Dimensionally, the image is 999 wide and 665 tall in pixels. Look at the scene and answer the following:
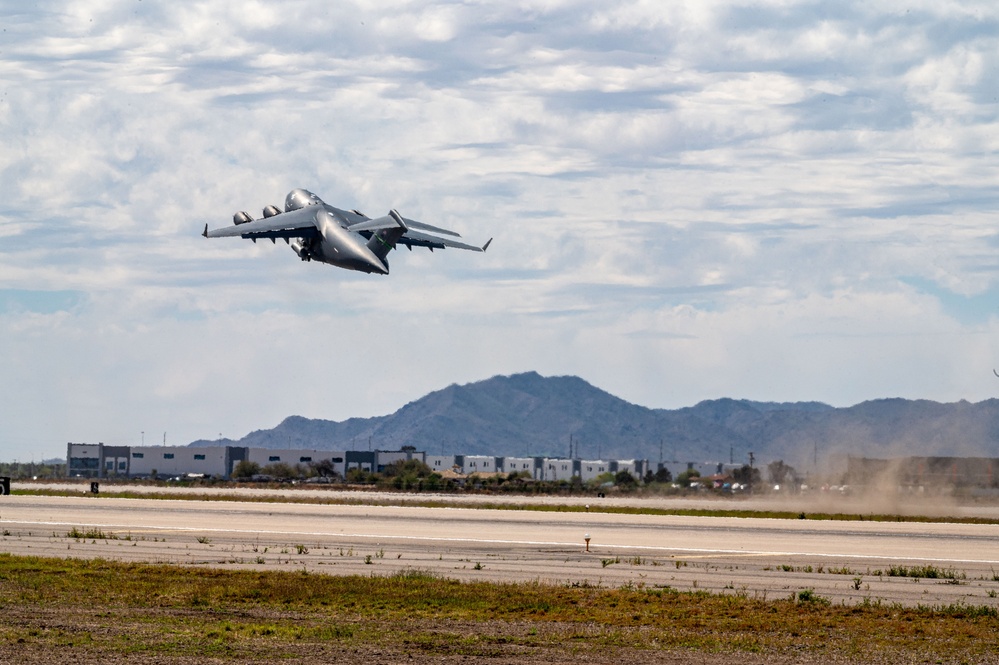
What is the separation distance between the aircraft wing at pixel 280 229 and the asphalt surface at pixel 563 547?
17768 mm

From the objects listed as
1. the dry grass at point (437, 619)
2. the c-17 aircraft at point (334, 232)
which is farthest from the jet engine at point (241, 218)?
the dry grass at point (437, 619)

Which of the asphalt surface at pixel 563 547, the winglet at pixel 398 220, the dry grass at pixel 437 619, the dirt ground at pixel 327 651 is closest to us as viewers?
the dirt ground at pixel 327 651

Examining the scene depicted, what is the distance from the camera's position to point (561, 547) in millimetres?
55062

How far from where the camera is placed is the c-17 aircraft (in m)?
73.4

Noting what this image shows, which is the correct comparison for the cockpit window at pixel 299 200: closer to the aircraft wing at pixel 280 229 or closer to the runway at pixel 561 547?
the aircraft wing at pixel 280 229

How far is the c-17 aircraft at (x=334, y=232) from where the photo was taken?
2891 inches

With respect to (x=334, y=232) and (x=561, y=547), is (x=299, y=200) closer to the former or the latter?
(x=334, y=232)

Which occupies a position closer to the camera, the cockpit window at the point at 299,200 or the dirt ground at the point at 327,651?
the dirt ground at the point at 327,651

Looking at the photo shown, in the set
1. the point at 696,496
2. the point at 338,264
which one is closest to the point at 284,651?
the point at 338,264

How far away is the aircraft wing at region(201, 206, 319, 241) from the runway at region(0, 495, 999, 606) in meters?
17.8

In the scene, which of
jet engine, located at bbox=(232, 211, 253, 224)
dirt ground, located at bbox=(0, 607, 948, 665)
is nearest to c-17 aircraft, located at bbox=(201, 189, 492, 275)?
jet engine, located at bbox=(232, 211, 253, 224)

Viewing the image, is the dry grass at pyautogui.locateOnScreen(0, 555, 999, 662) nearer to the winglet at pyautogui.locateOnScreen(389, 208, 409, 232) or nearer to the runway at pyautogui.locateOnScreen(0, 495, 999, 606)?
the runway at pyautogui.locateOnScreen(0, 495, 999, 606)

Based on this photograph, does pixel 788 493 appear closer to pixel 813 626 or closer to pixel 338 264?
pixel 338 264

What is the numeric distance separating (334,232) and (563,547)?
28.1 m
